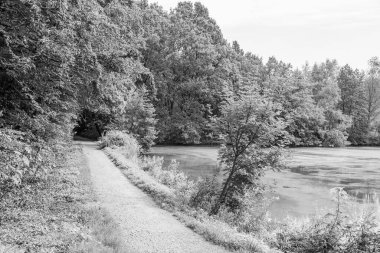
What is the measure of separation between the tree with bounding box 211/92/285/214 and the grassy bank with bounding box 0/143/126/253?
13.4 feet

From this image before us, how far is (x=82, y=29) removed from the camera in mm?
11062

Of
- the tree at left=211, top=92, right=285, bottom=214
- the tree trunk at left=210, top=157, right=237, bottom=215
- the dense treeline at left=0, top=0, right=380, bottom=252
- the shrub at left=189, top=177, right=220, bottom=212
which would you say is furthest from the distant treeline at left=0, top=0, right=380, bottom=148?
the shrub at left=189, top=177, right=220, bottom=212

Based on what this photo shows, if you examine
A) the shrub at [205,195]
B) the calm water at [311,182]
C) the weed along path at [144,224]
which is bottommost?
the calm water at [311,182]

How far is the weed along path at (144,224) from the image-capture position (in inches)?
303

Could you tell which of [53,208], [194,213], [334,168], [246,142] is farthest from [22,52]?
[334,168]

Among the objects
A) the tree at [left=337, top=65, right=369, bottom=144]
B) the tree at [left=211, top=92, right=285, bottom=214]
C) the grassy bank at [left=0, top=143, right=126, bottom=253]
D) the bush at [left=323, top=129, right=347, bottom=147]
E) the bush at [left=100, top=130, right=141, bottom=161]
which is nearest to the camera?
the grassy bank at [left=0, top=143, right=126, bottom=253]

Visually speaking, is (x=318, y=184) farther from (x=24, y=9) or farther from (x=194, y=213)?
(x=24, y=9)

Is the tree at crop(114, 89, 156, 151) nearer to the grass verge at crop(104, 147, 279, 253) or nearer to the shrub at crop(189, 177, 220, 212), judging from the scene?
the grass verge at crop(104, 147, 279, 253)

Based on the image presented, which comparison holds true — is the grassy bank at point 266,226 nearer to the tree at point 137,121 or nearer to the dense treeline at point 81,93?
the dense treeline at point 81,93

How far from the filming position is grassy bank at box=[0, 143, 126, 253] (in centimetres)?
615

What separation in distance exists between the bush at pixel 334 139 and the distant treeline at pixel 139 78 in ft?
0.54

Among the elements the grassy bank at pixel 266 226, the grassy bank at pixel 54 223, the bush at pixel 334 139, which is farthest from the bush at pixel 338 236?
the bush at pixel 334 139

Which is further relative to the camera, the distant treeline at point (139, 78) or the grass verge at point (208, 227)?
the distant treeline at point (139, 78)

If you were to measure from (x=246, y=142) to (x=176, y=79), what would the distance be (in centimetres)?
5133
